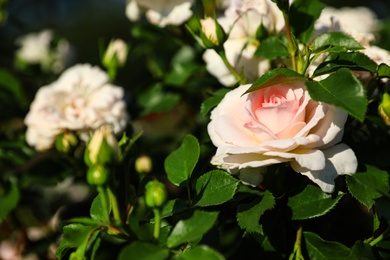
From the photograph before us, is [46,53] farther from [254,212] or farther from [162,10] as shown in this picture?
[254,212]

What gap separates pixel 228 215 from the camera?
2.39ft

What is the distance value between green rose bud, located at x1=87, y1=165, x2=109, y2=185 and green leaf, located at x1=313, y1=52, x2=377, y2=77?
0.25m

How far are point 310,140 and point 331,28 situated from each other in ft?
0.72

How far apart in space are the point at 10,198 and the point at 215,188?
22.1 inches

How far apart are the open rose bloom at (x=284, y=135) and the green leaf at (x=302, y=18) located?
0.30ft

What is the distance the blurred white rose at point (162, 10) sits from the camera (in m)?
0.90

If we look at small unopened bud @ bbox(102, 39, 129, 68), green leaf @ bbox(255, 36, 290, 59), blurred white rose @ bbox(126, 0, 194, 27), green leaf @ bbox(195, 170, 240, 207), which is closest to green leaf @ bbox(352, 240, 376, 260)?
green leaf @ bbox(195, 170, 240, 207)

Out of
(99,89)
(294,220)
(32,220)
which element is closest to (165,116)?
(32,220)

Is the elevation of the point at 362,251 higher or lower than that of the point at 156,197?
lower

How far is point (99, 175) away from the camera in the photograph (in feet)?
1.67

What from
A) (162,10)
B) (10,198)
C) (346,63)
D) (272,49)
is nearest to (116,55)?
(162,10)

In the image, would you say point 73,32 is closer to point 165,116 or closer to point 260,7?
point 165,116

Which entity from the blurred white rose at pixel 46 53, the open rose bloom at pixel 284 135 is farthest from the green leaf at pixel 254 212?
the blurred white rose at pixel 46 53

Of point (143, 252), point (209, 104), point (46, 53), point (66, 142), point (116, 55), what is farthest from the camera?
point (46, 53)
